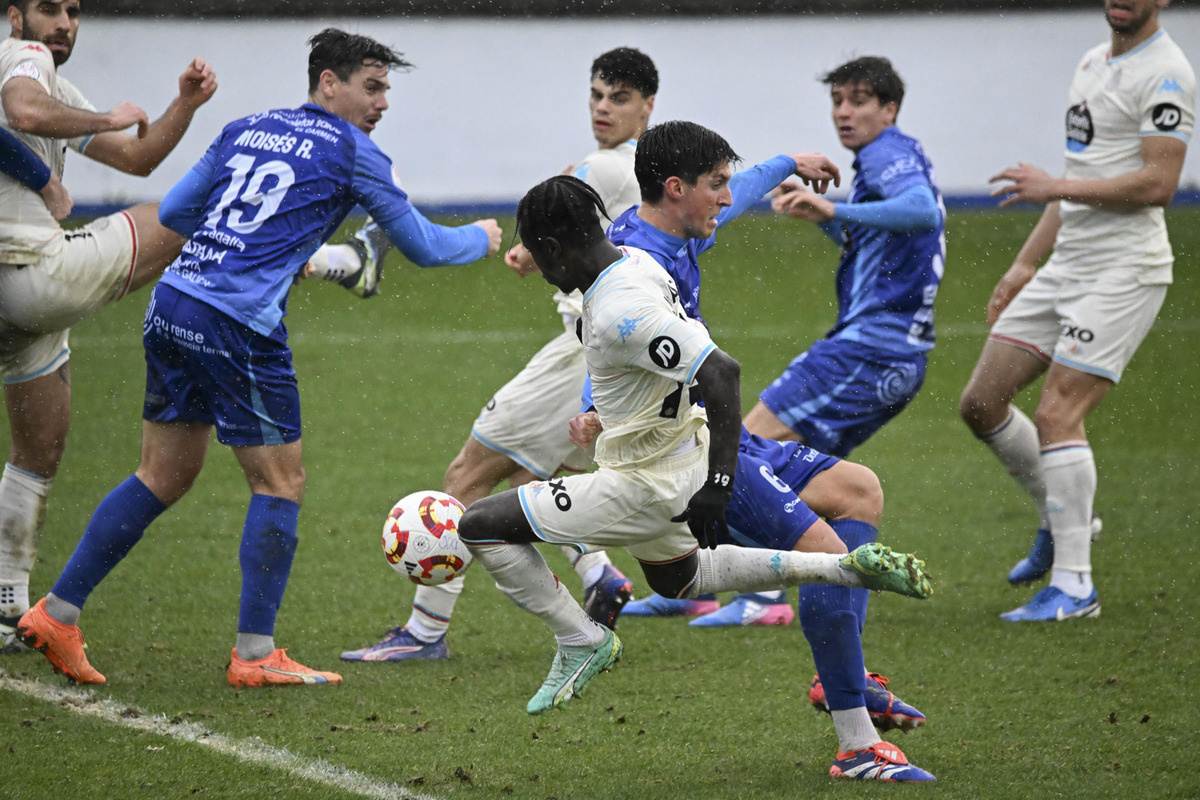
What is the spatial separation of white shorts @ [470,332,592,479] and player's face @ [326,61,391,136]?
1197mm

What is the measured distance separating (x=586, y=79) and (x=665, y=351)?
22.2m

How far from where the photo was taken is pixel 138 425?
10.9m

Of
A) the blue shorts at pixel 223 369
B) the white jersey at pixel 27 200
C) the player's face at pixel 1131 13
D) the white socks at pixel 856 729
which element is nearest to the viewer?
the white socks at pixel 856 729

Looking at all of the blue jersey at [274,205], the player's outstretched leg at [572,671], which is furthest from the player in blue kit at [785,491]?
the blue jersey at [274,205]

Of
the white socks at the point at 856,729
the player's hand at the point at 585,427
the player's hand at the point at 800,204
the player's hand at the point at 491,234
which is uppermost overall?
the player's hand at the point at 800,204

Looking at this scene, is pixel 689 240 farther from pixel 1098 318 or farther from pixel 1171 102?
pixel 1171 102

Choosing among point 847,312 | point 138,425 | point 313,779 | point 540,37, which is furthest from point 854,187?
point 540,37

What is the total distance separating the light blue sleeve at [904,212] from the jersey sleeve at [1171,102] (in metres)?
1.21

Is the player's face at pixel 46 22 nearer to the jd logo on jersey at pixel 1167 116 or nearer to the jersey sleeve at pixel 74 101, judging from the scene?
the jersey sleeve at pixel 74 101

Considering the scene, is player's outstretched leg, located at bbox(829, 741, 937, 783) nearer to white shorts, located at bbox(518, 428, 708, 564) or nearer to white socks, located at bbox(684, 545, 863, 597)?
white socks, located at bbox(684, 545, 863, 597)

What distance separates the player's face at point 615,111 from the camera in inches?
221

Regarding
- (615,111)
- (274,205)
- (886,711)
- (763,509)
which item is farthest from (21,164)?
(886,711)

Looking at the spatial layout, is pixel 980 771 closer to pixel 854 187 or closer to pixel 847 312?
pixel 847 312

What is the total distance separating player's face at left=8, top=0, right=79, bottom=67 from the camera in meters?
5.21
